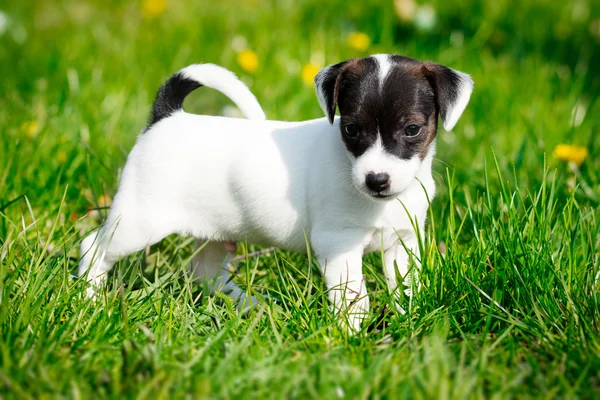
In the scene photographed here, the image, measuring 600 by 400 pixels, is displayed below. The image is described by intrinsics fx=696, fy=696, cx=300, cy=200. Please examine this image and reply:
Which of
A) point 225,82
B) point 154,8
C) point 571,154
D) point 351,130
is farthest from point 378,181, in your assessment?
point 154,8

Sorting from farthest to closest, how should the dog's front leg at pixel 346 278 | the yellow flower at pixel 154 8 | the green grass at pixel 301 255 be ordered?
the yellow flower at pixel 154 8
the dog's front leg at pixel 346 278
the green grass at pixel 301 255

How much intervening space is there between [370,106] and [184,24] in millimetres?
3897

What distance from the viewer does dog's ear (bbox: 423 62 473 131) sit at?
2.72 metres

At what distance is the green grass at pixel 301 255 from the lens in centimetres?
222

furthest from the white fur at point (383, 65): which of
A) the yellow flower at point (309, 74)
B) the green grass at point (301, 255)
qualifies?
the yellow flower at point (309, 74)

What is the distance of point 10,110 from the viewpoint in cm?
456

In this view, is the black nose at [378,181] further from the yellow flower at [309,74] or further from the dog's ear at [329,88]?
the yellow flower at [309,74]

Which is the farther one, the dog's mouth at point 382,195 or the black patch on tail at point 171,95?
the black patch on tail at point 171,95

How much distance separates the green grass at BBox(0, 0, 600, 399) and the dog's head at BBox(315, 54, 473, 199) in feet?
1.08

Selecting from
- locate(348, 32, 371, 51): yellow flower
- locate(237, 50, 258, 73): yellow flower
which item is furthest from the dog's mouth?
locate(348, 32, 371, 51): yellow flower

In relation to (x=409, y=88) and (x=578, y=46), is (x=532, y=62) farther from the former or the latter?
(x=409, y=88)

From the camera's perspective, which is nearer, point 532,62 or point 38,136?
point 38,136

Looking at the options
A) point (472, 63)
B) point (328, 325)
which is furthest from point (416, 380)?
point (472, 63)

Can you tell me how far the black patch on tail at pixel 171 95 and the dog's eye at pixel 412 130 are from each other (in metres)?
1.12
